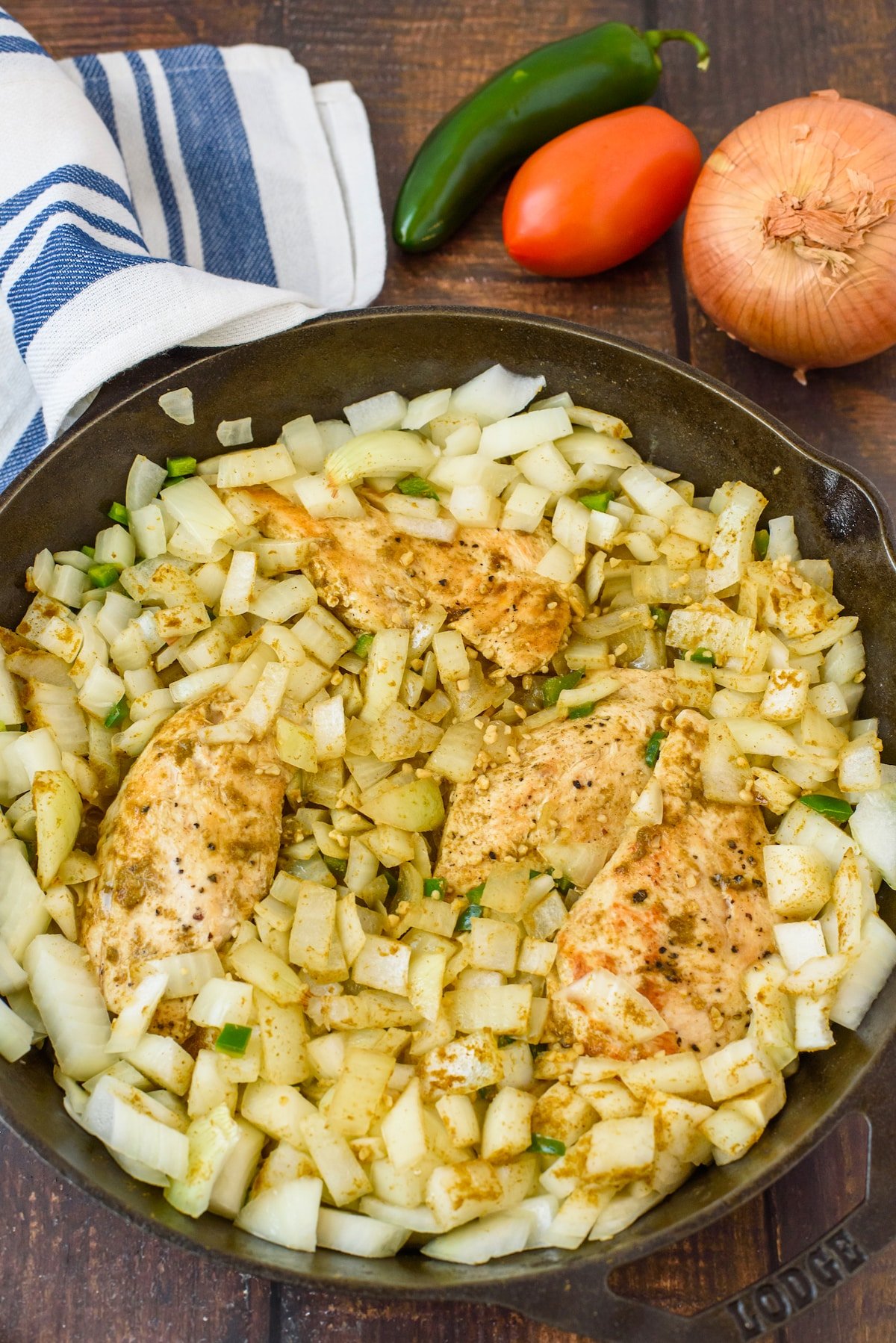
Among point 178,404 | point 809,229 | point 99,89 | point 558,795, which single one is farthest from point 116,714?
point 809,229

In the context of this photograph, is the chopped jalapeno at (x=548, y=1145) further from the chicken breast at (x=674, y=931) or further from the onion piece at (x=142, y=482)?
the onion piece at (x=142, y=482)

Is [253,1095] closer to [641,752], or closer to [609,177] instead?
[641,752]

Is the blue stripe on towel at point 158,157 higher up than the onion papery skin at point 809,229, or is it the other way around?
the blue stripe on towel at point 158,157

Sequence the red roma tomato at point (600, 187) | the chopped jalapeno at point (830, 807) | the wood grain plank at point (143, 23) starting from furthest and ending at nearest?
the wood grain plank at point (143, 23) < the red roma tomato at point (600, 187) < the chopped jalapeno at point (830, 807)

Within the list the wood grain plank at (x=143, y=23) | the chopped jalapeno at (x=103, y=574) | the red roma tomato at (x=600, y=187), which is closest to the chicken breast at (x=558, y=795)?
the chopped jalapeno at (x=103, y=574)

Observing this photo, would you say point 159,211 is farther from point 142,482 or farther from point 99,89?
point 142,482

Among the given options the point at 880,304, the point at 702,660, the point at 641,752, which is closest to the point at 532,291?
the point at 880,304
